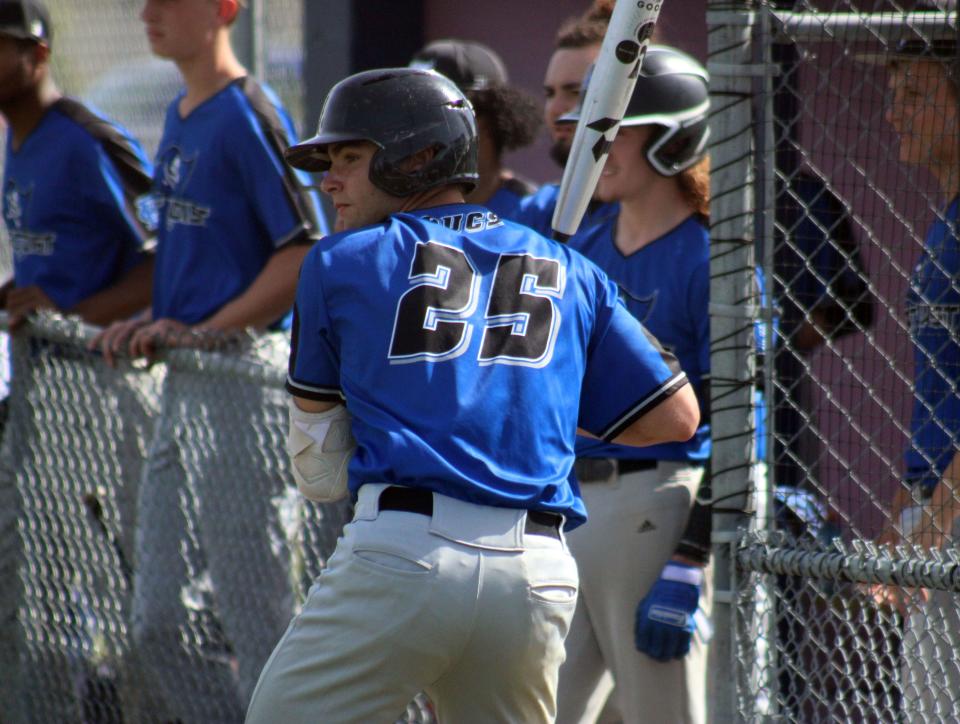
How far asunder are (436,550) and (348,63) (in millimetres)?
5061

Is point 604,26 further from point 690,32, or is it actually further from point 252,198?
point 690,32

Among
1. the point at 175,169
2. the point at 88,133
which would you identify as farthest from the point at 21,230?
the point at 175,169

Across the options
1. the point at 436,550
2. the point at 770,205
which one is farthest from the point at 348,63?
the point at 436,550

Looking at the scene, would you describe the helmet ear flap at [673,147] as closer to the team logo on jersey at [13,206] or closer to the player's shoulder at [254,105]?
the player's shoulder at [254,105]

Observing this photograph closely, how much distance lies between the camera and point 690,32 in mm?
6508

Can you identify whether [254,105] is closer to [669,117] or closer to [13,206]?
[13,206]

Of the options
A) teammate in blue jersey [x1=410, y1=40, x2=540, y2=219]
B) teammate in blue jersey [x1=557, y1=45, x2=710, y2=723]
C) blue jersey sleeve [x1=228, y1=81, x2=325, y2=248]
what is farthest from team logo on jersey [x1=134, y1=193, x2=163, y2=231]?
teammate in blue jersey [x1=557, y1=45, x2=710, y2=723]

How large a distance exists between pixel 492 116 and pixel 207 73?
0.97 metres

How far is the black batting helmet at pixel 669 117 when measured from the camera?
3.51m

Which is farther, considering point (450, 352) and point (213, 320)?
point (213, 320)

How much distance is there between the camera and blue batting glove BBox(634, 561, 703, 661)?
126 inches

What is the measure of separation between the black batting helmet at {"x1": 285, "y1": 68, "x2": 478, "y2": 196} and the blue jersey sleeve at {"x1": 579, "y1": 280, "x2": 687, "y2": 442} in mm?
411

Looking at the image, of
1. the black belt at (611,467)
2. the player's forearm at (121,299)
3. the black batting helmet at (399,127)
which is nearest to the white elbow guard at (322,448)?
the black batting helmet at (399,127)

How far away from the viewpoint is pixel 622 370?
271cm
